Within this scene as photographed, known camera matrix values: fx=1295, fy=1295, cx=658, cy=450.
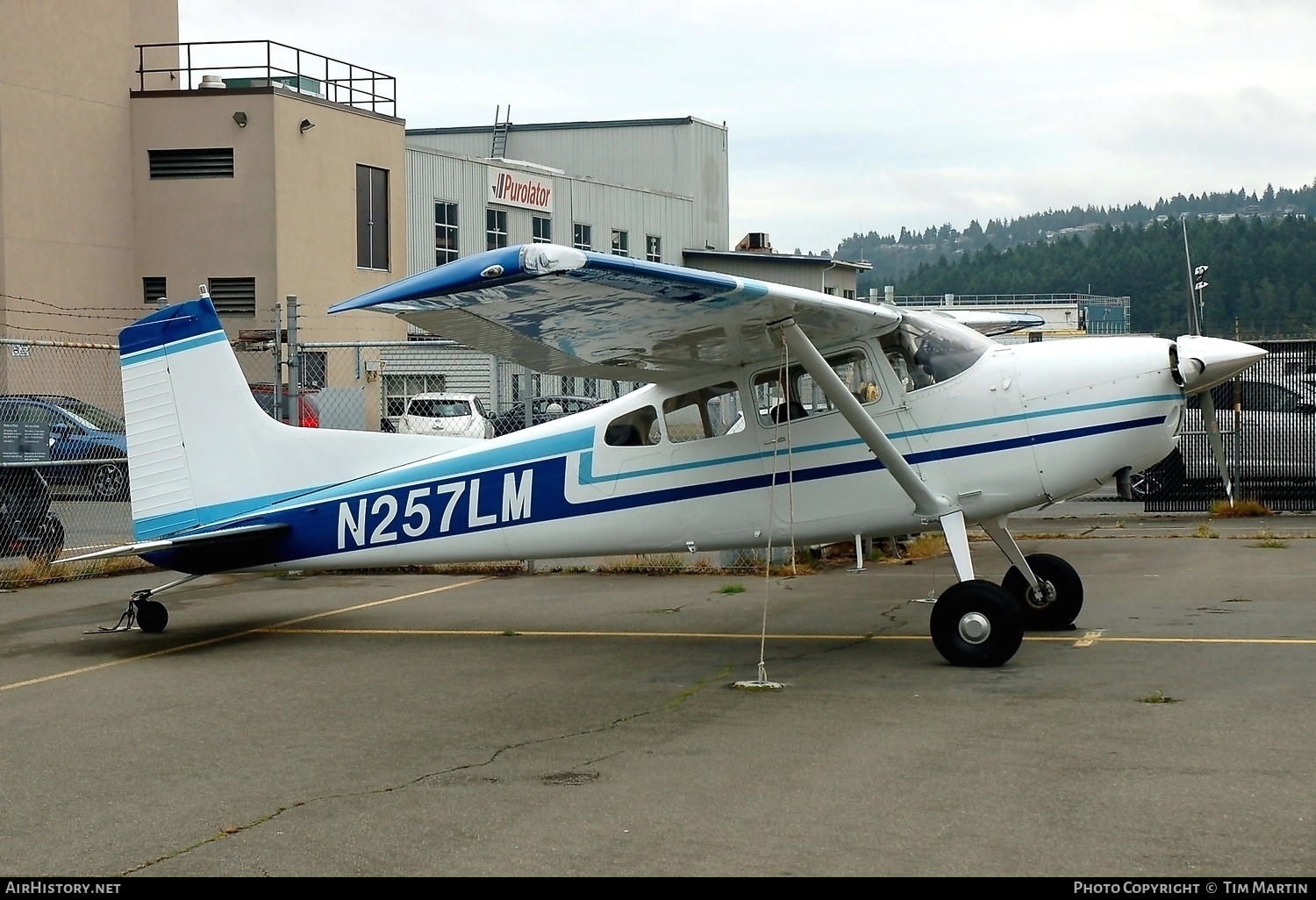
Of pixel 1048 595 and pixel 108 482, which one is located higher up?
pixel 108 482

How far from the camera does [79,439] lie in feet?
52.6

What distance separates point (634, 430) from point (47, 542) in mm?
7633

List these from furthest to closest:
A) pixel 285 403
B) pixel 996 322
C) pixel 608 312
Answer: pixel 285 403
pixel 996 322
pixel 608 312

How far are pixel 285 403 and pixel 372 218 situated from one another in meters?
19.3

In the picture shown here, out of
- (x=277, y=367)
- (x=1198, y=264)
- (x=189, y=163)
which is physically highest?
(x=1198, y=264)

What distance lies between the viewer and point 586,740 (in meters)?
6.48

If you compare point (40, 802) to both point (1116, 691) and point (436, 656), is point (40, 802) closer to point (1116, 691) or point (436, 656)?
point (436, 656)

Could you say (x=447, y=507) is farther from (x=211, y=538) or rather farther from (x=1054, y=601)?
(x=1054, y=601)

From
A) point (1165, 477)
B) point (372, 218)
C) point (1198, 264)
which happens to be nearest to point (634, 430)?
point (1165, 477)

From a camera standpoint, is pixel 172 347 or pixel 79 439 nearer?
pixel 172 347

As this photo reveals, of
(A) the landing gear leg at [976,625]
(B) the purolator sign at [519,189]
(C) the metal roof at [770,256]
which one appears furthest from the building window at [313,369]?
(C) the metal roof at [770,256]

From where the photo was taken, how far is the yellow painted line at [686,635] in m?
8.82

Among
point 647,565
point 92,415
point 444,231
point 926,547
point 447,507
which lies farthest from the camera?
point 444,231
